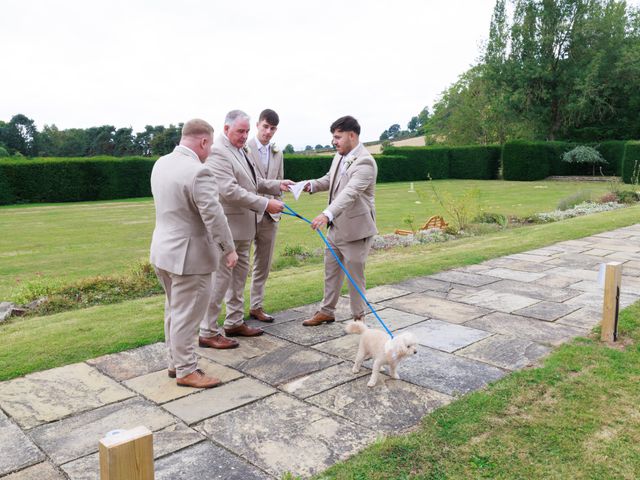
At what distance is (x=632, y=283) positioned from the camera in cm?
655

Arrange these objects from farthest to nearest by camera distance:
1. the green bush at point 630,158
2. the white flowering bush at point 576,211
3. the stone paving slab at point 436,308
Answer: the green bush at point 630,158 < the white flowering bush at point 576,211 < the stone paving slab at point 436,308

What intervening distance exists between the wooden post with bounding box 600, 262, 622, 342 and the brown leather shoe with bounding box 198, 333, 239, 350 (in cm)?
308

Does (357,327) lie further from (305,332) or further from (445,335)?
(445,335)

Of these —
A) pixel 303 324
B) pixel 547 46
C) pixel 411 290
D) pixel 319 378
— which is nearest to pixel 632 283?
pixel 411 290

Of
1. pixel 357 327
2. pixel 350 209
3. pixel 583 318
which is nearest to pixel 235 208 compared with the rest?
pixel 350 209

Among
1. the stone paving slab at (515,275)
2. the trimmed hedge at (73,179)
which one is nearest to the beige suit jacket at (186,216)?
the stone paving slab at (515,275)

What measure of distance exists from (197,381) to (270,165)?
2.24m

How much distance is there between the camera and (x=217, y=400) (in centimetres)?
348

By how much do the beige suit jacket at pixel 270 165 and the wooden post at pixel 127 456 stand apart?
126 inches

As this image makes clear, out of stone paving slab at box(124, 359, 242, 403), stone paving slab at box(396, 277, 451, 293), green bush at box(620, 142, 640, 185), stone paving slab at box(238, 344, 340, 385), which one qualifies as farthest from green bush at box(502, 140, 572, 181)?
stone paving slab at box(124, 359, 242, 403)

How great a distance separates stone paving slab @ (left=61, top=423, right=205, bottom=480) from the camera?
8.70 feet

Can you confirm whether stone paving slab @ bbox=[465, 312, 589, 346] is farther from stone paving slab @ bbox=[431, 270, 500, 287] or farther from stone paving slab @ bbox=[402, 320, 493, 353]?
stone paving slab @ bbox=[431, 270, 500, 287]

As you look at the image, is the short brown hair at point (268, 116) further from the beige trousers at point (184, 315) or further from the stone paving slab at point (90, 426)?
the stone paving slab at point (90, 426)

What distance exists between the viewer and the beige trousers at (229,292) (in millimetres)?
4527
